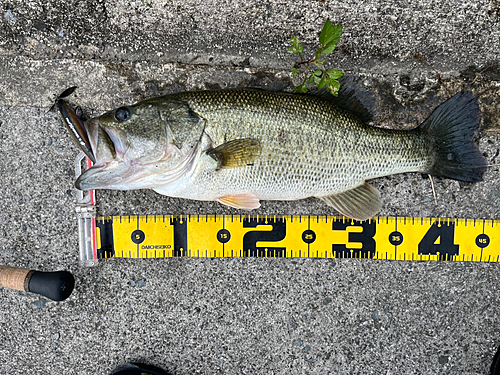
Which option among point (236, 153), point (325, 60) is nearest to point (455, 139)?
point (325, 60)

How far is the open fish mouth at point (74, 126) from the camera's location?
6.04ft

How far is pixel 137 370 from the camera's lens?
2.40 m

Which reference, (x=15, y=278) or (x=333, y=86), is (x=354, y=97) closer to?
(x=333, y=86)

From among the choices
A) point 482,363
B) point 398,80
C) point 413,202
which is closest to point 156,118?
point 398,80

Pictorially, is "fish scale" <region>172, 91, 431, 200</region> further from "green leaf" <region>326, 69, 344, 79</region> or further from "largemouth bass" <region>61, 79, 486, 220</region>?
"green leaf" <region>326, 69, 344, 79</region>

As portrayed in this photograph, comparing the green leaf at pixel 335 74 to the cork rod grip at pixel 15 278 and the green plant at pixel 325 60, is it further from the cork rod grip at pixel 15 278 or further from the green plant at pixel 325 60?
the cork rod grip at pixel 15 278

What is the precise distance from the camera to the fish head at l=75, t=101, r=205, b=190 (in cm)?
186

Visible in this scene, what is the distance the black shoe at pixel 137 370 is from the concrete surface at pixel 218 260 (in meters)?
0.07

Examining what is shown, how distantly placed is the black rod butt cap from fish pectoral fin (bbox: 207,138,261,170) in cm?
139

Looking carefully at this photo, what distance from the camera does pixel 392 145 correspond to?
7.13 feet

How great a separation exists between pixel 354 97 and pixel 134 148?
148cm

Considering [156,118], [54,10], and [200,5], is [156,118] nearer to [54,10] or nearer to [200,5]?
[200,5]

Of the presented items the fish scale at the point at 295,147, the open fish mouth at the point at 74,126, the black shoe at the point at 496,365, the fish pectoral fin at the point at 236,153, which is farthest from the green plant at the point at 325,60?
the black shoe at the point at 496,365

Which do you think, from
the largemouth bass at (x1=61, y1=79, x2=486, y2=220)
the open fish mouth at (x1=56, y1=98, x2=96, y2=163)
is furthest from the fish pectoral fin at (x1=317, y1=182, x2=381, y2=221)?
the open fish mouth at (x1=56, y1=98, x2=96, y2=163)
